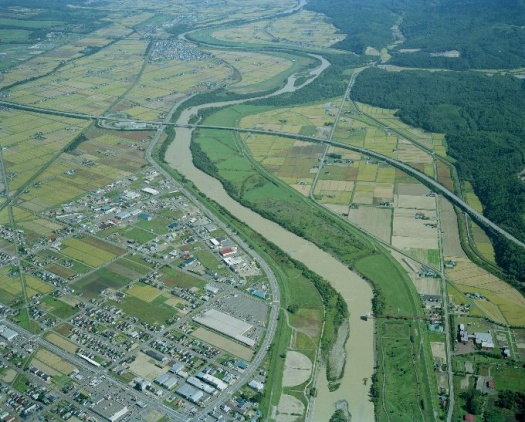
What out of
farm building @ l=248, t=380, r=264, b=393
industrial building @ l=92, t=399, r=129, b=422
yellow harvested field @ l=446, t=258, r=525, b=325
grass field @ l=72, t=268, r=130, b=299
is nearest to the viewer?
industrial building @ l=92, t=399, r=129, b=422

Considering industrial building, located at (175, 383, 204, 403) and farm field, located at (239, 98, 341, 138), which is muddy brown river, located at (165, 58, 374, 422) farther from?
farm field, located at (239, 98, 341, 138)

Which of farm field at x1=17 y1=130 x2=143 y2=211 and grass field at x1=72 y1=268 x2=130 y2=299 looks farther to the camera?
farm field at x1=17 y1=130 x2=143 y2=211

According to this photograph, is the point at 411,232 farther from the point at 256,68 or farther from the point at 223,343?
the point at 256,68

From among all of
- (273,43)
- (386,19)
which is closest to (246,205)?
(273,43)

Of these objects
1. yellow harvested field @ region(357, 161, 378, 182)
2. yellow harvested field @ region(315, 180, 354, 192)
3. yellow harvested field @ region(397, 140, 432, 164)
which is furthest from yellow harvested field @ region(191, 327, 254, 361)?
yellow harvested field @ region(397, 140, 432, 164)

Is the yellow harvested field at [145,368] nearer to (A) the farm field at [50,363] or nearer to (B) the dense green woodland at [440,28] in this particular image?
(A) the farm field at [50,363]

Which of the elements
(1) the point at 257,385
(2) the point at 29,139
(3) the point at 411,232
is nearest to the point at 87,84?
(2) the point at 29,139

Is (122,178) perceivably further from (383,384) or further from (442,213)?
(383,384)
